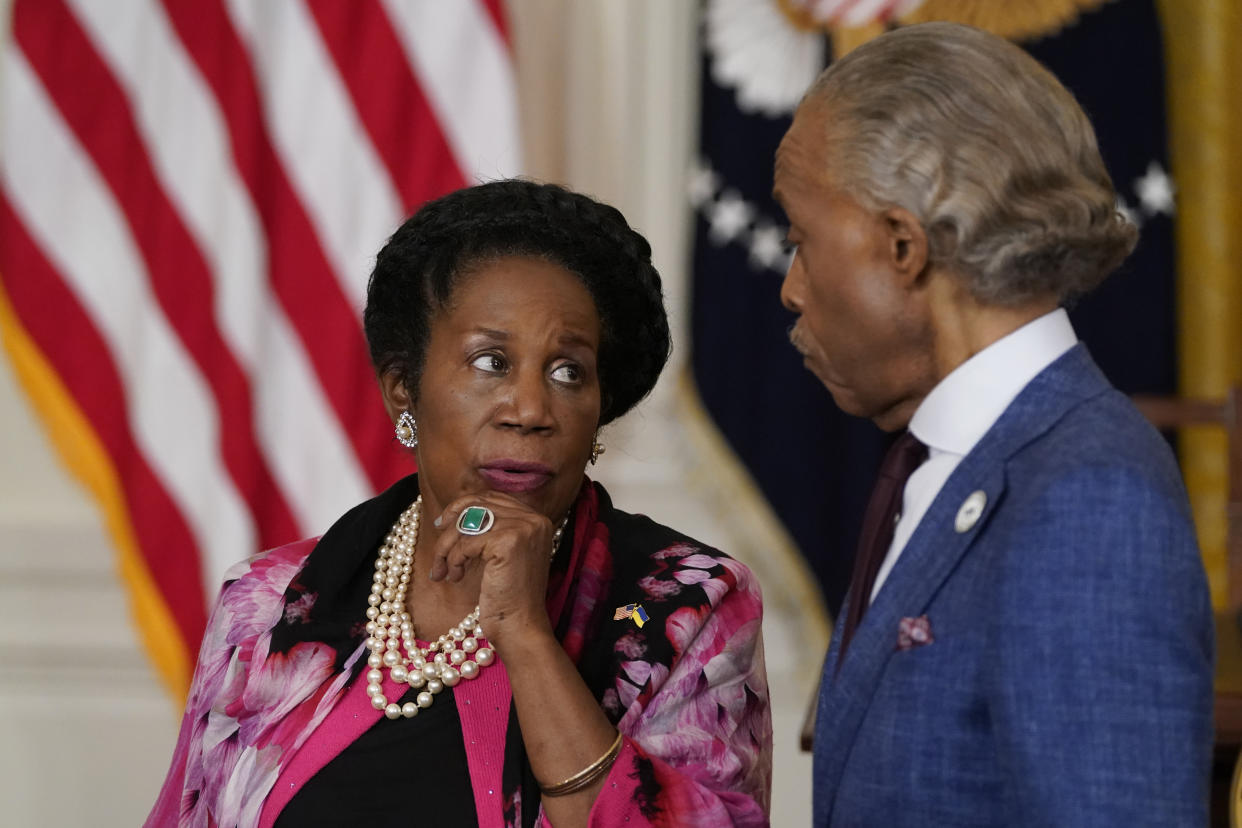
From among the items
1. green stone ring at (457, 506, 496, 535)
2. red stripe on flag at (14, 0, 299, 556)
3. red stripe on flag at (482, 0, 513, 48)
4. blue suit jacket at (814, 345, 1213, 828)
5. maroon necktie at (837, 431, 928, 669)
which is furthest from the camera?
red stripe on flag at (14, 0, 299, 556)

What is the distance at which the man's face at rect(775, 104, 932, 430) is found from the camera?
4.15 feet

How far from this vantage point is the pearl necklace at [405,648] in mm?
1738

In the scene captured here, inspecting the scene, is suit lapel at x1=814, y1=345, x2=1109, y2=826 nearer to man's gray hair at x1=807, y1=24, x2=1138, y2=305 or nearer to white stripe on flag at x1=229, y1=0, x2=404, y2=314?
man's gray hair at x1=807, y1=24, x2=1138, y2=305

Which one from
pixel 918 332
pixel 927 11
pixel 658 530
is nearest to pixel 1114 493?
pixel 918 332

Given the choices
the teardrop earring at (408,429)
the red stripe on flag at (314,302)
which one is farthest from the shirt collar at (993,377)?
the red stripe on flag at (314,302)

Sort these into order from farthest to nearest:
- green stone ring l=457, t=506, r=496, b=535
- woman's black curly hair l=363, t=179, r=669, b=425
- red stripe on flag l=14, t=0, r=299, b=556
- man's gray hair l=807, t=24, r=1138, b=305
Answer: red stripe on flag l=14, t=0, r=299, b=556 < woman's black curly hair l=363, t=179, r=669, b=425 < green stone ring l=457, t=506, r=496, b=535 < man's gray hair l=807, t=24, r=1138, b=305

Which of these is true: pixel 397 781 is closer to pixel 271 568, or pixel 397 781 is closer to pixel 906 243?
pixel 271 568

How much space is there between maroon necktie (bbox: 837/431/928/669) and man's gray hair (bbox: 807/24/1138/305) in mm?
206

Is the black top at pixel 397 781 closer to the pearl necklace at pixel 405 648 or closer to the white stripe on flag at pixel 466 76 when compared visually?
the pearl necklace at pixel 405 648

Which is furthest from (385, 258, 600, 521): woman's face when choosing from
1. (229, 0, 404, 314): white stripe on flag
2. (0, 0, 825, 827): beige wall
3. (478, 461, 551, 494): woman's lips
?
(229, 0, 404, 314): white stripe on flag

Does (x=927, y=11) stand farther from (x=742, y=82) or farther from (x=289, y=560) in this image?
(x=289, y=560)

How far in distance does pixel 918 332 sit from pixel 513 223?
2.29ft

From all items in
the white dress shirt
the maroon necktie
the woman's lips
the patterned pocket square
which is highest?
the woman's lips

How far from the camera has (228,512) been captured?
3.38 m
